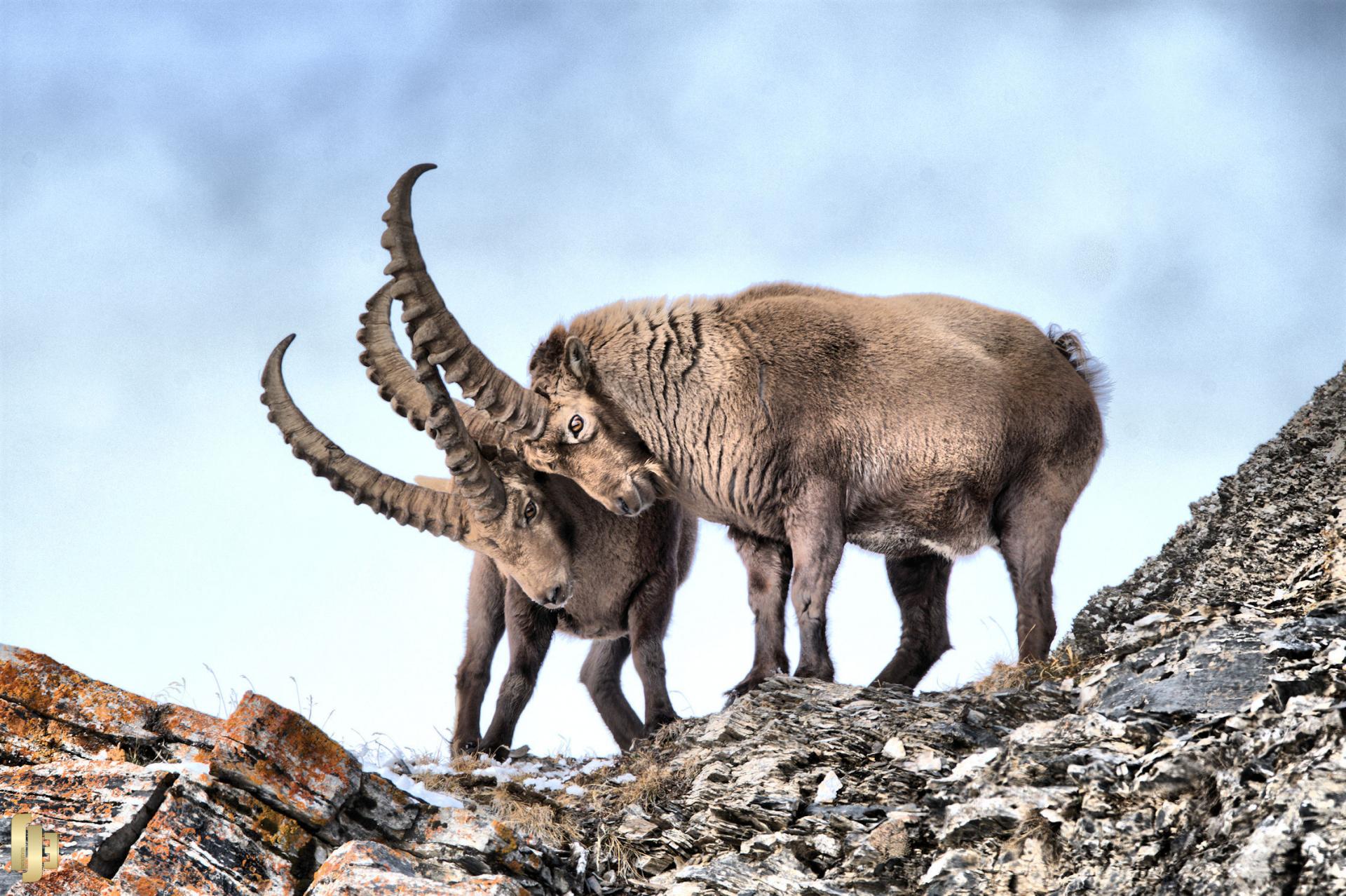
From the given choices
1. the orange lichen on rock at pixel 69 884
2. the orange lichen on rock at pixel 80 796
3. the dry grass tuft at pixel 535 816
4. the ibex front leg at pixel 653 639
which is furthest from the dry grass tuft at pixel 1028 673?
the orange lichen on rock at pixel 69 884

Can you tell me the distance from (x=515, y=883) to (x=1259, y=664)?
3.69 m

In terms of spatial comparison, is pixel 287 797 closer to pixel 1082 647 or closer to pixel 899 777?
pixel 899 777

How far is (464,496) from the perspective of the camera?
10.6m

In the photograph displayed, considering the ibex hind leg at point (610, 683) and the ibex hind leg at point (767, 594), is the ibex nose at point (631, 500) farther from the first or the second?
the ibex hind leg at point (610, 683)

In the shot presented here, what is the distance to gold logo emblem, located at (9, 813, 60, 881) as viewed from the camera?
5.96m

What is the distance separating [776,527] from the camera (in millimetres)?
10195

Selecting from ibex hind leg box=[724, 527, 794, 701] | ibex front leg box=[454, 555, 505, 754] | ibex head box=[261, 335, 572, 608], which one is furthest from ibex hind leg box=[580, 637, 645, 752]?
ibex hind leg box=[724, 527, 794, 701]

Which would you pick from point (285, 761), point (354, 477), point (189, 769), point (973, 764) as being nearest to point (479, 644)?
point (354, 477)

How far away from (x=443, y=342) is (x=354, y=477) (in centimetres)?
146

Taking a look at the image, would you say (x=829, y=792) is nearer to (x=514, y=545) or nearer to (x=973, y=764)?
(x=973, y=764)

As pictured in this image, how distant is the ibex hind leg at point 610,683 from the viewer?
11.4m

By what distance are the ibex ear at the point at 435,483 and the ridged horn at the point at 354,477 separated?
0.38 metres

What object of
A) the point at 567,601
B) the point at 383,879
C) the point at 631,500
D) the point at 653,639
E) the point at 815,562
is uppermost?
the point at 631,500

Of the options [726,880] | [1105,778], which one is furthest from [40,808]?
[1105,778]
